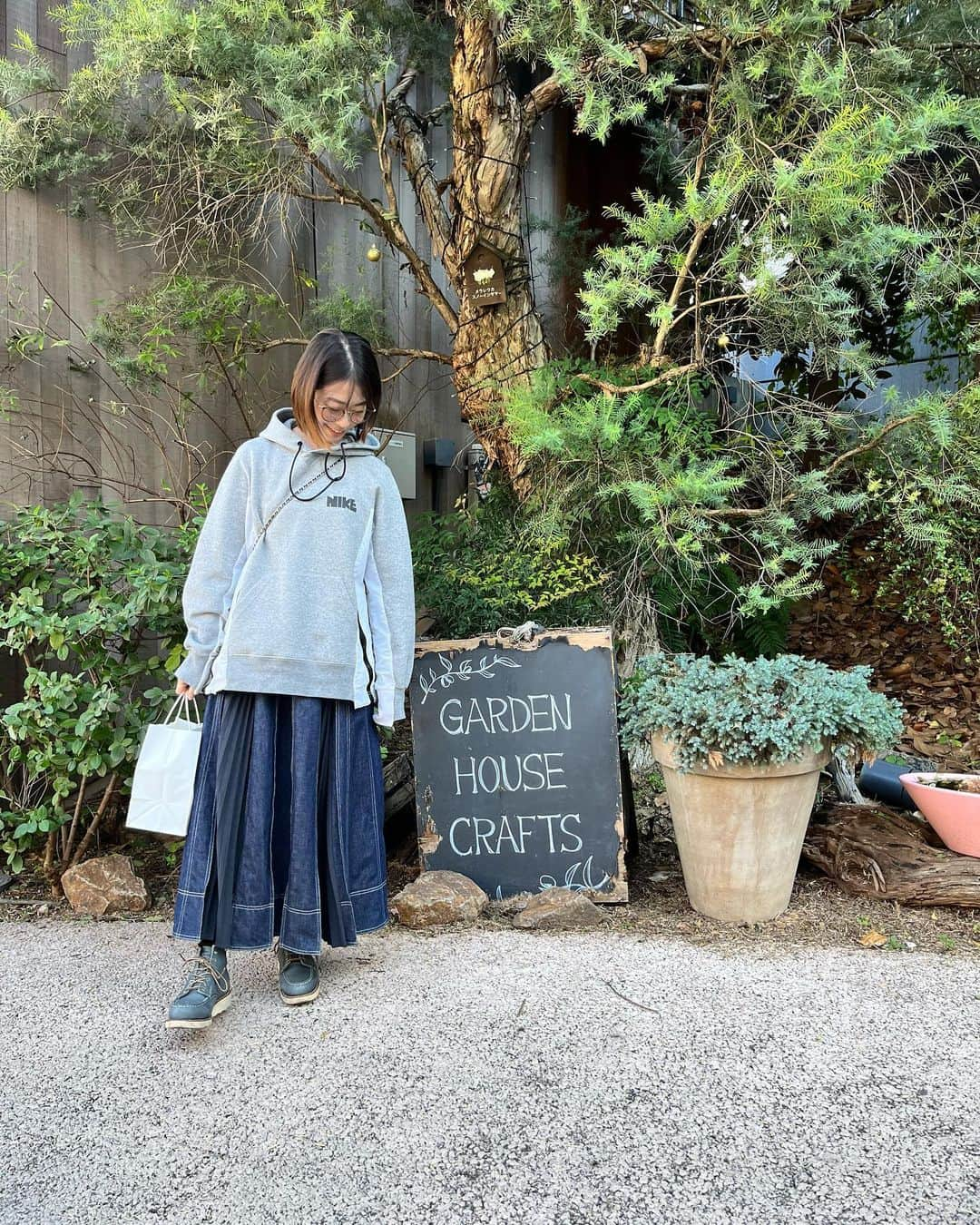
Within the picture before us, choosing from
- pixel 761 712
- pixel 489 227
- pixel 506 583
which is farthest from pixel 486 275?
pixel 761 712

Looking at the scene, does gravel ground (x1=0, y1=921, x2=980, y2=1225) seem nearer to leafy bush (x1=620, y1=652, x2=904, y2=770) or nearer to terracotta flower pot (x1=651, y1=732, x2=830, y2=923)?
terracotta flower pot (x1=651, y1=732, x2=830, y2=923)

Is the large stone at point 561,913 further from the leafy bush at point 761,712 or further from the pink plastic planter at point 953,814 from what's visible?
the pink plastic planter at point 953,814

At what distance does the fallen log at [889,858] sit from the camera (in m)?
2.66

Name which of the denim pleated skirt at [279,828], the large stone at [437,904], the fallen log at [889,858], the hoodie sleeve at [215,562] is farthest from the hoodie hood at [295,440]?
the fallen log at [889,858]

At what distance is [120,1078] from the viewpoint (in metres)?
1.80

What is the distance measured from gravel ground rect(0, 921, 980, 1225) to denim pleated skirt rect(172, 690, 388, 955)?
0.70 feet

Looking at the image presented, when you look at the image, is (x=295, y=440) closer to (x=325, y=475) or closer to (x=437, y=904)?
(x=325, y=475)

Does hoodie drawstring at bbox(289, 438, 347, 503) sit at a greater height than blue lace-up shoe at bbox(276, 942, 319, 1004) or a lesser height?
greater

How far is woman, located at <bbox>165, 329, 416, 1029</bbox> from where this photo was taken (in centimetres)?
208

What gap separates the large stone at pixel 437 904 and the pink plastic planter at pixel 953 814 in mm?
1513

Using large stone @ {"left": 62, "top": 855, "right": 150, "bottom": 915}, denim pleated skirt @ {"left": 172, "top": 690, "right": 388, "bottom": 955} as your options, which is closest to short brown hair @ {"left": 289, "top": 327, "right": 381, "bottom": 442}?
denim pleated skirt @ {"left": 172, "top": 690, "right": 388, "bottom": 955}

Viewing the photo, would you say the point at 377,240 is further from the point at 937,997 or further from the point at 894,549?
the point at 937,997

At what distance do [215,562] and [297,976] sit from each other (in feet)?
3.44

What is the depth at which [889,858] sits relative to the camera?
9.18 ft
